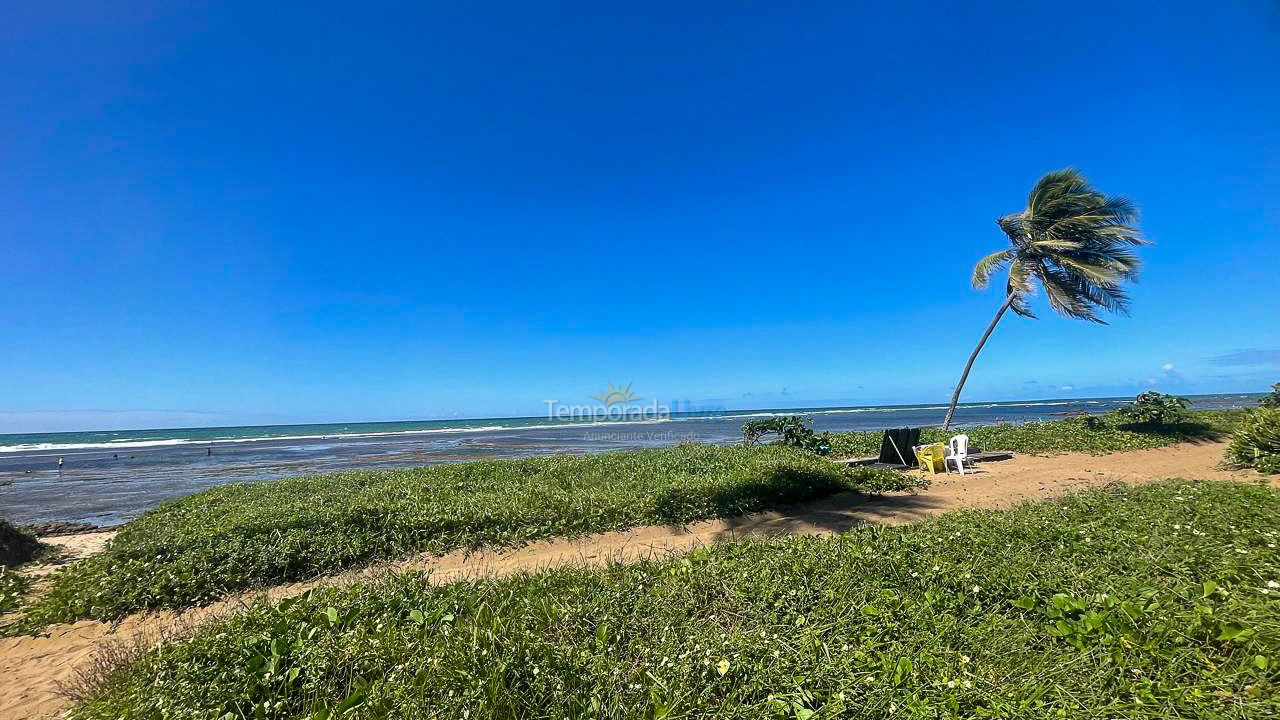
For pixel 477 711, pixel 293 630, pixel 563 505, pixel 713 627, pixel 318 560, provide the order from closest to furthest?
pixel 477 711, pixel 713 627, pixel 293 630, pixel 318 560, pixel 563 505

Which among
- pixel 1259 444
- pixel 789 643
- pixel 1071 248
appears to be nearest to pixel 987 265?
pixel 1071 248

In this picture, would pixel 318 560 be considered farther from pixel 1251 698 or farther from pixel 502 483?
pixel 1251 698

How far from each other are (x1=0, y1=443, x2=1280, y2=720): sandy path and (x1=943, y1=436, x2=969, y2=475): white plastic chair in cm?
41

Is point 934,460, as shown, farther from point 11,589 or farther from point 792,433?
point 11,589

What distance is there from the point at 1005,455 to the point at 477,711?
1504 cm

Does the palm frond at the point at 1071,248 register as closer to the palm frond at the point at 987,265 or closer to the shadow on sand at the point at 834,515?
the palm frond at the point at 987,265

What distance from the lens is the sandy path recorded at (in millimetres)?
4195

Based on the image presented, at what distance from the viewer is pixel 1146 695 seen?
2.19 metres

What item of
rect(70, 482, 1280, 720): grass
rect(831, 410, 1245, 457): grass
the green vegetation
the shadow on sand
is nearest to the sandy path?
the shadow on sand

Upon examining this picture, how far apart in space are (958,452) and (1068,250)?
10032mm

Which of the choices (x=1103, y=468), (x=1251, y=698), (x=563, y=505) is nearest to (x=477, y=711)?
(x=1251, y=698)

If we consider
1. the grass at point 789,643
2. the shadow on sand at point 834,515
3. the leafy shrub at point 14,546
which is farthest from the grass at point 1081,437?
the leafy shrub at point 14,546

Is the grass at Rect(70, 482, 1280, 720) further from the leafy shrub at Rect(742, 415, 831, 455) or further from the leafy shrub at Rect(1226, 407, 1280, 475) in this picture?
the leafy shrub at Rect(742, 415, 831, 455)

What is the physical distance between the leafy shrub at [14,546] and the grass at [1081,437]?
53.6 ft
